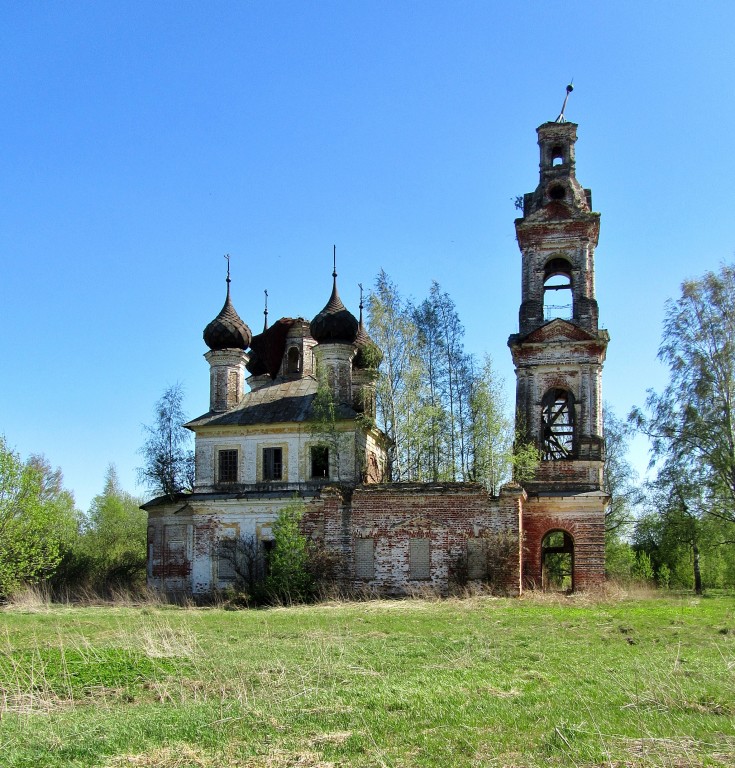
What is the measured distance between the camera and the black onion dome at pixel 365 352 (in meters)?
30.8

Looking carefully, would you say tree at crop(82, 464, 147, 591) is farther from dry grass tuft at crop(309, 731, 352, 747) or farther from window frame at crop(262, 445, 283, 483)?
dry grass tuft at crop(309, 731, 352, 747)

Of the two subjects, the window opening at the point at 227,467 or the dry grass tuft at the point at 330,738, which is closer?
the dry grass tuft at the point at 330,738

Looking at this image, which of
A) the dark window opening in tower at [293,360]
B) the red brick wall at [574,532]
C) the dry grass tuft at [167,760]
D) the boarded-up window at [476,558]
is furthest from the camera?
the dark window opening in tower at [293,360]

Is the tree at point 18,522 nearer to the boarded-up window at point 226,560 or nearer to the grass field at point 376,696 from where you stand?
the boarded-up window at point 226,560

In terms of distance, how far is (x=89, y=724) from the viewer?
30.1 ft

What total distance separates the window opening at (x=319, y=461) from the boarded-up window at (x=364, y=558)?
185 inches

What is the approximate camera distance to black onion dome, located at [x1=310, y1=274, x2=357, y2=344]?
101 ft

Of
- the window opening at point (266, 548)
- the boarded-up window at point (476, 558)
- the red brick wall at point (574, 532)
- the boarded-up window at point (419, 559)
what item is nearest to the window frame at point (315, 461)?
the window opening at point (266, 548)

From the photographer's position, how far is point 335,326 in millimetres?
30766

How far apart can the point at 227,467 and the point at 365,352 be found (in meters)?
6.12

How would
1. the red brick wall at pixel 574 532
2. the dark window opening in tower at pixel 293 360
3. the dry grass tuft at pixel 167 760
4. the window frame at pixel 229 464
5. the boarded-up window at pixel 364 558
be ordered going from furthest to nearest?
the dark window opening in tower at pixel 293 360, the window frame at pixel 229 464, the red brick wall at pixel 574 532, the boarded-up window at pixel 364 558, the dry grass tuft at pixel 167 760

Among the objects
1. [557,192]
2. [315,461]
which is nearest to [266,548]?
[315,461]

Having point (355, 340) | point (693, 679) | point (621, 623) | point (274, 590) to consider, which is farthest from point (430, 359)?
point (693, 679)

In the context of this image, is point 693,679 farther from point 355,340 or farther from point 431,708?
point 355,340
